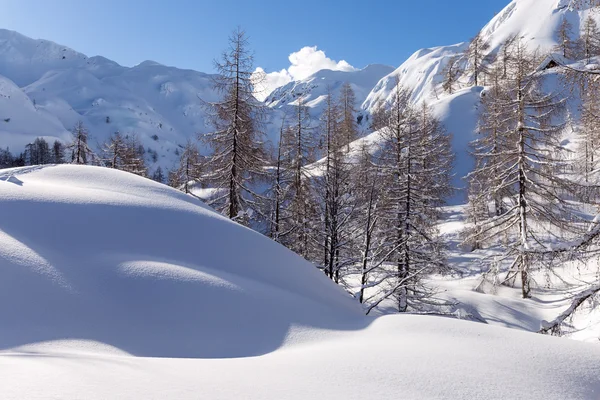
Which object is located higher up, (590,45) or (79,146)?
(79,146)

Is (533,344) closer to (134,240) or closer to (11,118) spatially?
(134,240)

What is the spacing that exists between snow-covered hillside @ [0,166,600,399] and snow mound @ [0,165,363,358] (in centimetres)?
2

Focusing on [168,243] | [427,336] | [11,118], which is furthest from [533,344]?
[11,118]

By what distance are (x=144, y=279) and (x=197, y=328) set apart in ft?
3.69

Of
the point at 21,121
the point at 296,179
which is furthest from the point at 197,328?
the point at 21,121

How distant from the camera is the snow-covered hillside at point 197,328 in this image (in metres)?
2.68

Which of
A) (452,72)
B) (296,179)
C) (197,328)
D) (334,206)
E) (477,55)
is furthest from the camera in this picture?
(452,72)

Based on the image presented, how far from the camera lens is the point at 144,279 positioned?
4617 millimetres

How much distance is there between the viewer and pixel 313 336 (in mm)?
4500

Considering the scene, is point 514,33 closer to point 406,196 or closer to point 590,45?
point 406,196

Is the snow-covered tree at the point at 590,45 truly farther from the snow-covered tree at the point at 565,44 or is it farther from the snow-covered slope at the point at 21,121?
the snow-covered slope at the point at 21,121

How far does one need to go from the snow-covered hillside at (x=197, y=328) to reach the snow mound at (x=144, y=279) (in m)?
0.02

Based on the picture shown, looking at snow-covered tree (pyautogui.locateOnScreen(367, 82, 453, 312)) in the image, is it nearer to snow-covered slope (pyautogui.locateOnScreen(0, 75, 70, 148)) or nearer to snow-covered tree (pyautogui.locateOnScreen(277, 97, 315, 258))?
snow-covered tree (pyautogui.locateOnScreen(277, 97, 315, 258))

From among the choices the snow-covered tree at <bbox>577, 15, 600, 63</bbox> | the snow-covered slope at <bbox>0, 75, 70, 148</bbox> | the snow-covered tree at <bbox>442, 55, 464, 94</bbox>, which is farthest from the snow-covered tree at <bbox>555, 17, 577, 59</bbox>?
the snow-covered slope at <bbox>0, 75, 70, 148</bbox>
